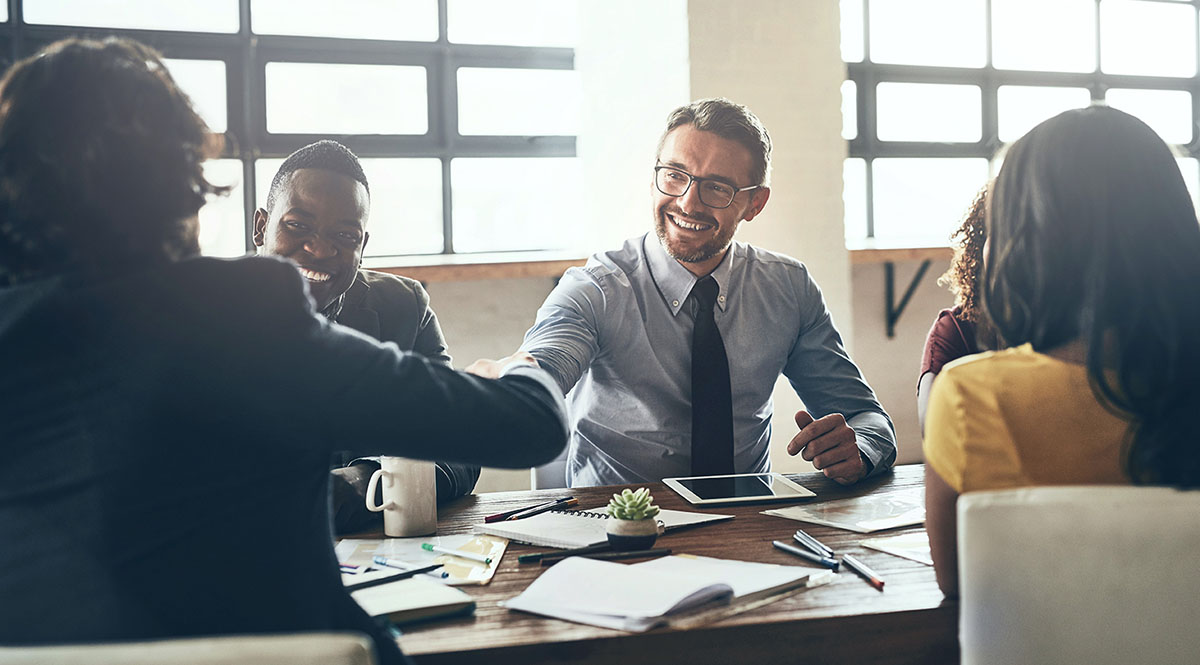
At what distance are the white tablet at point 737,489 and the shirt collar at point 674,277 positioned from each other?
490mm

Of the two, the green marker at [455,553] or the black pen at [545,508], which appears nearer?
the green marker at [455,553]

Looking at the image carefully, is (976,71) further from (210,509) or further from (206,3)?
(210,509)

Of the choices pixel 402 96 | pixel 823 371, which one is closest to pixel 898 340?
pixel 823 371

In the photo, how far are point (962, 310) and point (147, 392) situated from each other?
1868 millimetres

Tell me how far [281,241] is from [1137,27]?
4.19m

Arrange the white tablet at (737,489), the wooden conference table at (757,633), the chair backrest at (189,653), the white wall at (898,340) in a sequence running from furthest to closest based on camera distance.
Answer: the white wall at (898,340)
the white tablet at (737,489)
the wooden conference table at (757,633)
the chair backrest at (189,653)

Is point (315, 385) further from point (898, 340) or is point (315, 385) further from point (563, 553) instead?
point (898, 340)

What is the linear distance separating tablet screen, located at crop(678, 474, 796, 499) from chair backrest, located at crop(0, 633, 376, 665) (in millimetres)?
1015

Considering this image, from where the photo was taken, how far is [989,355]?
102 cm

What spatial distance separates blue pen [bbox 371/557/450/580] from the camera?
1201mm

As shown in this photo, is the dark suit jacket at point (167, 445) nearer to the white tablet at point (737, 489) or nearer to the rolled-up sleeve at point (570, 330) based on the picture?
the white tablet at point (737, 489)

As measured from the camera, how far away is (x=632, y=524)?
129 centimetres

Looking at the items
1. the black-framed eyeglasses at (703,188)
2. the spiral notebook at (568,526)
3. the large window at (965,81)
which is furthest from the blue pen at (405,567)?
the large window at (965,81)

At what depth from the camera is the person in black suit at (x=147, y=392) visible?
75 cm
